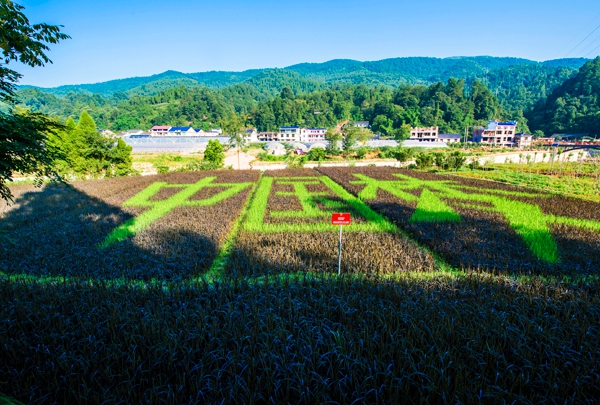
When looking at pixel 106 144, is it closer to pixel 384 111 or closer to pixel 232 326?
pixel 232 326

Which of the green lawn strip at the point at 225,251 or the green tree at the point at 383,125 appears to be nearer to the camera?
the green lawn strip at the point at 225,251

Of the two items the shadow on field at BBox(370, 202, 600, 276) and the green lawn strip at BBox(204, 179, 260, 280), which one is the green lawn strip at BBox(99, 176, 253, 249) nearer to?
the green lawn strip at BBox(204, 179, 260, 280)

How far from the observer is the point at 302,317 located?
4164 millimetres

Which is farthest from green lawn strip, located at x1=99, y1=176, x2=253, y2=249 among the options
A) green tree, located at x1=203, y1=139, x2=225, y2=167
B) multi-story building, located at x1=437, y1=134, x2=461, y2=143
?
multi-story building, located at x1=437, y1=134, x2=461, y2=143

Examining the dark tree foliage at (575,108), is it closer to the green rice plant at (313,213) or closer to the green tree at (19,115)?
the green rice plant at (313,213)

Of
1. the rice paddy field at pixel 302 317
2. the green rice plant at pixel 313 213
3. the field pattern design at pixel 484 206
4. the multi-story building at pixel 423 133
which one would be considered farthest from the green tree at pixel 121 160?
the multi-story building at pixel 423 133

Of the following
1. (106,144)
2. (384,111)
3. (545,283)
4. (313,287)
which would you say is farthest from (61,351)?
(384,111)

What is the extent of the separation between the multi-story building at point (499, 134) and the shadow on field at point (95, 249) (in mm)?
88764

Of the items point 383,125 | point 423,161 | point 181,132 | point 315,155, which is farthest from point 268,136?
point 423,161

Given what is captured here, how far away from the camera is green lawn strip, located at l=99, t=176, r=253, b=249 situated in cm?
1018

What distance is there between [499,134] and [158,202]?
298 feet

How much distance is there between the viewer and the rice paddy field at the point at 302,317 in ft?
9.78

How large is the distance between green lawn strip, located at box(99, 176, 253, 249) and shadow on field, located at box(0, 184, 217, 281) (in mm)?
399

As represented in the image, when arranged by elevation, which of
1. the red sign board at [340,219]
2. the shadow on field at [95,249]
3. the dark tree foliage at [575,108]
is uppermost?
the dark tree foliage at [575,108]
